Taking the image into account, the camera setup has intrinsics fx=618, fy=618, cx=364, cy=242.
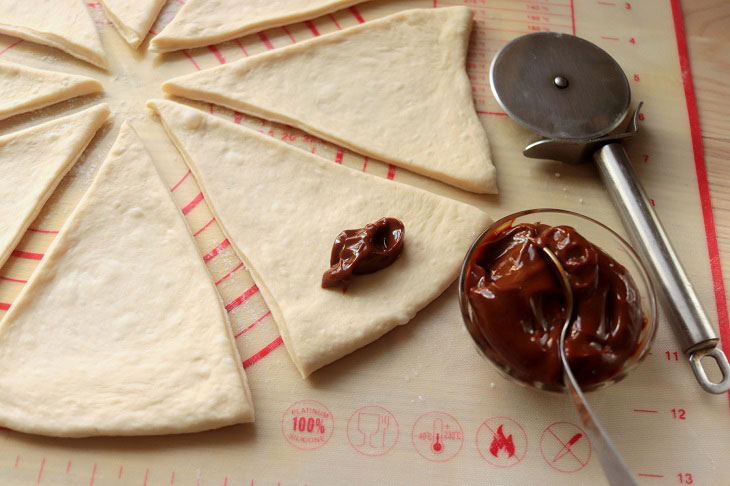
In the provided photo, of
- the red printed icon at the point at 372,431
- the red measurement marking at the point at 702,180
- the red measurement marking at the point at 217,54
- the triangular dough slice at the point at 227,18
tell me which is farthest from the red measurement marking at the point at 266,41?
the red measurement marking at the point at 702,180

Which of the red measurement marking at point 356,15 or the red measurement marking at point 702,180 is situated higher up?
the red measurement marking at point 356,15

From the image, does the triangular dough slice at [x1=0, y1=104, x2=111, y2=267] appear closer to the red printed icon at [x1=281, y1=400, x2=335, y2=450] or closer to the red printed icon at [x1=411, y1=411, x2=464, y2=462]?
the red printed icon at [x1=281, y1=400, x2=335, y2=450]

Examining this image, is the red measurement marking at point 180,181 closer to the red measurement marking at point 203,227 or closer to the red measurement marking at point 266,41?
the red measurement marking at point 203,227

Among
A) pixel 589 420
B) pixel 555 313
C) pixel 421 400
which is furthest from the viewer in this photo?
pixel 421 400

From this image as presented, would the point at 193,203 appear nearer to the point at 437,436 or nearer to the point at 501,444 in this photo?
the point at 437,436

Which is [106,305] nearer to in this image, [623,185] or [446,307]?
[446,307]

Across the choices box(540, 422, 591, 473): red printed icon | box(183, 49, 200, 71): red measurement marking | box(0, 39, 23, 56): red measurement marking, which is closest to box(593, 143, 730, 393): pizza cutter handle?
box(540, 422, 591, 473): red printed icon

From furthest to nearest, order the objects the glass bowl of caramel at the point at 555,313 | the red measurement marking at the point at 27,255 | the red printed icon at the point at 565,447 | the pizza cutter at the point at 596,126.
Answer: the red measurement marking at the point at 27,255 → the pizza cutter at the point at 596,126 → the red printed icon at the point at 565,447 → the glass bowl of caramel at the point at 555,313

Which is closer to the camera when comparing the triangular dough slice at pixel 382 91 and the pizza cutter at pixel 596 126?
the pizza cutter at pixel 596 126

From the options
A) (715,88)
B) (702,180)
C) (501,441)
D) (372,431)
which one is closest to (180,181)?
(372,431)
